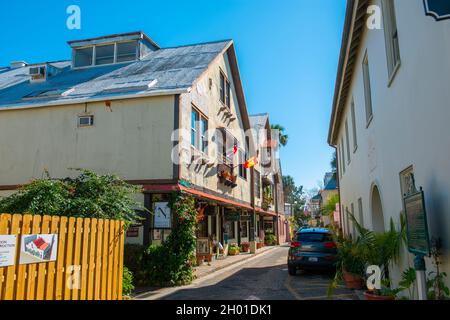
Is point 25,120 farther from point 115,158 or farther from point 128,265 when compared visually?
point 128,265

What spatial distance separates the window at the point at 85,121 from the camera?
14.0m

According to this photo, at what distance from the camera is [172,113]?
13.3m

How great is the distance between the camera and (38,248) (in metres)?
5.92

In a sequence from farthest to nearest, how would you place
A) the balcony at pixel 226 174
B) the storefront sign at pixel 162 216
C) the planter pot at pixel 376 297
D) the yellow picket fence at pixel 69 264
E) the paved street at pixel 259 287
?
1. the balcony at pixel 226 174
2. the storefront sign at pixel 162 216
3. the paved street at pixel 259 287
4. the planter pot at pixel 376 297
5. the yellow picket fence at pixel 69 264

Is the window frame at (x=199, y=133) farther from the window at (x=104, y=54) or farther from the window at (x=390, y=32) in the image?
the window at (x=390, y=32)

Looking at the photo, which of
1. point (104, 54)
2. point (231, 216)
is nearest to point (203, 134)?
point (104, 54)

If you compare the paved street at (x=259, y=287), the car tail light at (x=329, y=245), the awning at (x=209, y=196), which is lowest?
the paved street at (x=259, y=287)

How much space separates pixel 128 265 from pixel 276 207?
27413 millimetres

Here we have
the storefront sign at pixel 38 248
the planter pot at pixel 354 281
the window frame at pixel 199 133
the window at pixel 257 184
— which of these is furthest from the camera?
the window at pixel 257 184

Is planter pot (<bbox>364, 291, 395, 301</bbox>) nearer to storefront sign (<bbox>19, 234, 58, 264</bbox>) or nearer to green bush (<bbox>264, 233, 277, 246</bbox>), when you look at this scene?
storefront sign (<bbox>19, 234, 58, 264</bbox>)

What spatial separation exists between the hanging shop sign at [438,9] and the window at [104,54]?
1717 centimetres

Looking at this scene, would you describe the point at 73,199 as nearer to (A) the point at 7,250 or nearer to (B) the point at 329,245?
(A) the point at 7,250

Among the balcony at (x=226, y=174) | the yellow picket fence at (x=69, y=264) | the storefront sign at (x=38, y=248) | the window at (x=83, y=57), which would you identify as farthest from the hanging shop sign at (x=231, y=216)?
the storefront sign at (x=38, y=248)

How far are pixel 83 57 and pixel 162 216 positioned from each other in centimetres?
1132
